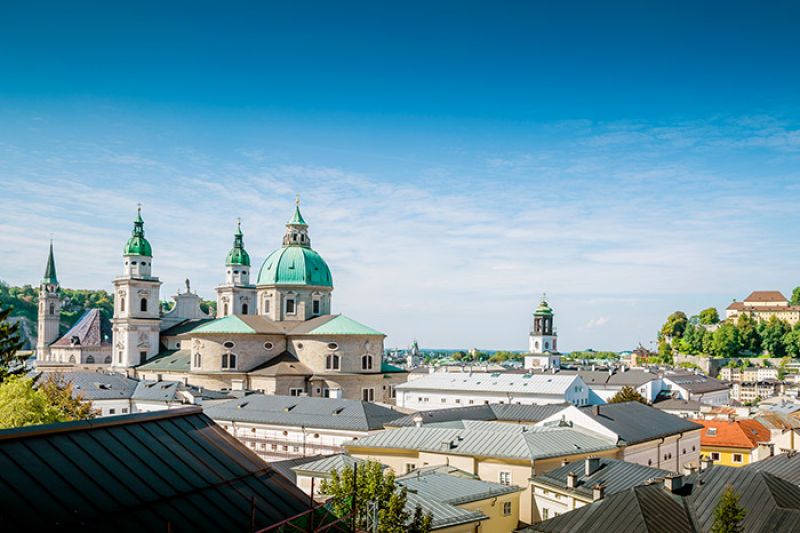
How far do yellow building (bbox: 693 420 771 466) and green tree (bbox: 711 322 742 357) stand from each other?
126821 mm

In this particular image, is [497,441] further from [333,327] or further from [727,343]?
[727,343]

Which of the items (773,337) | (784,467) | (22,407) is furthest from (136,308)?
(773,337)

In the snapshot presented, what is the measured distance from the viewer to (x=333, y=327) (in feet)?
230

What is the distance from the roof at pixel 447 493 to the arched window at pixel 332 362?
126 ft

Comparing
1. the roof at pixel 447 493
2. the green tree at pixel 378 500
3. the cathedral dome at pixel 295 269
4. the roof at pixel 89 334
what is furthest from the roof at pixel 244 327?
the green tree at pixel 378 500

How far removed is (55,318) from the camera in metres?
117

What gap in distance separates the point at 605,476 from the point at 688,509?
5.54 meters

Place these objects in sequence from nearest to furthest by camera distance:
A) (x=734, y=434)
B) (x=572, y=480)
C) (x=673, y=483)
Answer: (x=673, y=483) < (x=572, y=480) < (x=734, y=434)

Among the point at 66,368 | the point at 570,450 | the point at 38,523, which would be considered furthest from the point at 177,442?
the point at 66,368

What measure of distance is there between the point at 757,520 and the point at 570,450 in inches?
547

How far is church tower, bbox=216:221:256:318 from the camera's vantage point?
10000cm

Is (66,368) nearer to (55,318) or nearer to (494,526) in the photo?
(55,318)

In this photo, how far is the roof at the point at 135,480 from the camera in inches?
365

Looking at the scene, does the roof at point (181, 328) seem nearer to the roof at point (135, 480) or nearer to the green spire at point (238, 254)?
the green spire at point (238, 254)
